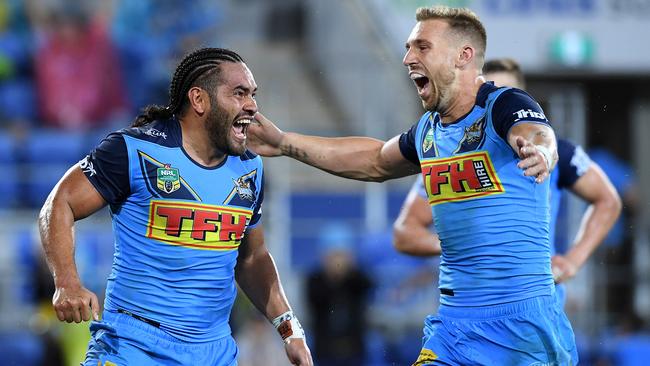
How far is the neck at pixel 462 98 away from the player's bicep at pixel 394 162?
0.57 meters

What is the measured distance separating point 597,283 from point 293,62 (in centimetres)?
655

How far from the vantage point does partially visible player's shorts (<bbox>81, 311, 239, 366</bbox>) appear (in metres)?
5.57

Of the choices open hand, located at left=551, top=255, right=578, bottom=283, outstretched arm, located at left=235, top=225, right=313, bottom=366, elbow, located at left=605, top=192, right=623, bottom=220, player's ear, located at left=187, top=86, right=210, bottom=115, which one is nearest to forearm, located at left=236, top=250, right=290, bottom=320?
outstretched arm, located at left=235, top=225, right=313, bottom=366

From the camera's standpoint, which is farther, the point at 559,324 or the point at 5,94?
the point at 5,94

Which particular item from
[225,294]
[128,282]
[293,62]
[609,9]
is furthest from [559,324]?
[293,62]

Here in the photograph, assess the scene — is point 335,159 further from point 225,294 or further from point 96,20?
point 96,20

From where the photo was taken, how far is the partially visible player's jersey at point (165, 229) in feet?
18.6

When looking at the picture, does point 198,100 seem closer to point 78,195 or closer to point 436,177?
point 78,195

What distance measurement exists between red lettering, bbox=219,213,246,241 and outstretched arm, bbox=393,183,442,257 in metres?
1.83

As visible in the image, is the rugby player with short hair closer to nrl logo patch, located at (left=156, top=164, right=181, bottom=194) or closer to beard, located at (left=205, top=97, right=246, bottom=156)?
beard, located at (left=205, top=97, right=246, bottom=156)

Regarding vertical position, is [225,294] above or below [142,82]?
below

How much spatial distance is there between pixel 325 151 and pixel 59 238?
1.85 m

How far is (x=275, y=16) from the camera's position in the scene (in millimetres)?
18469

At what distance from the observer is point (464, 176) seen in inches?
230
